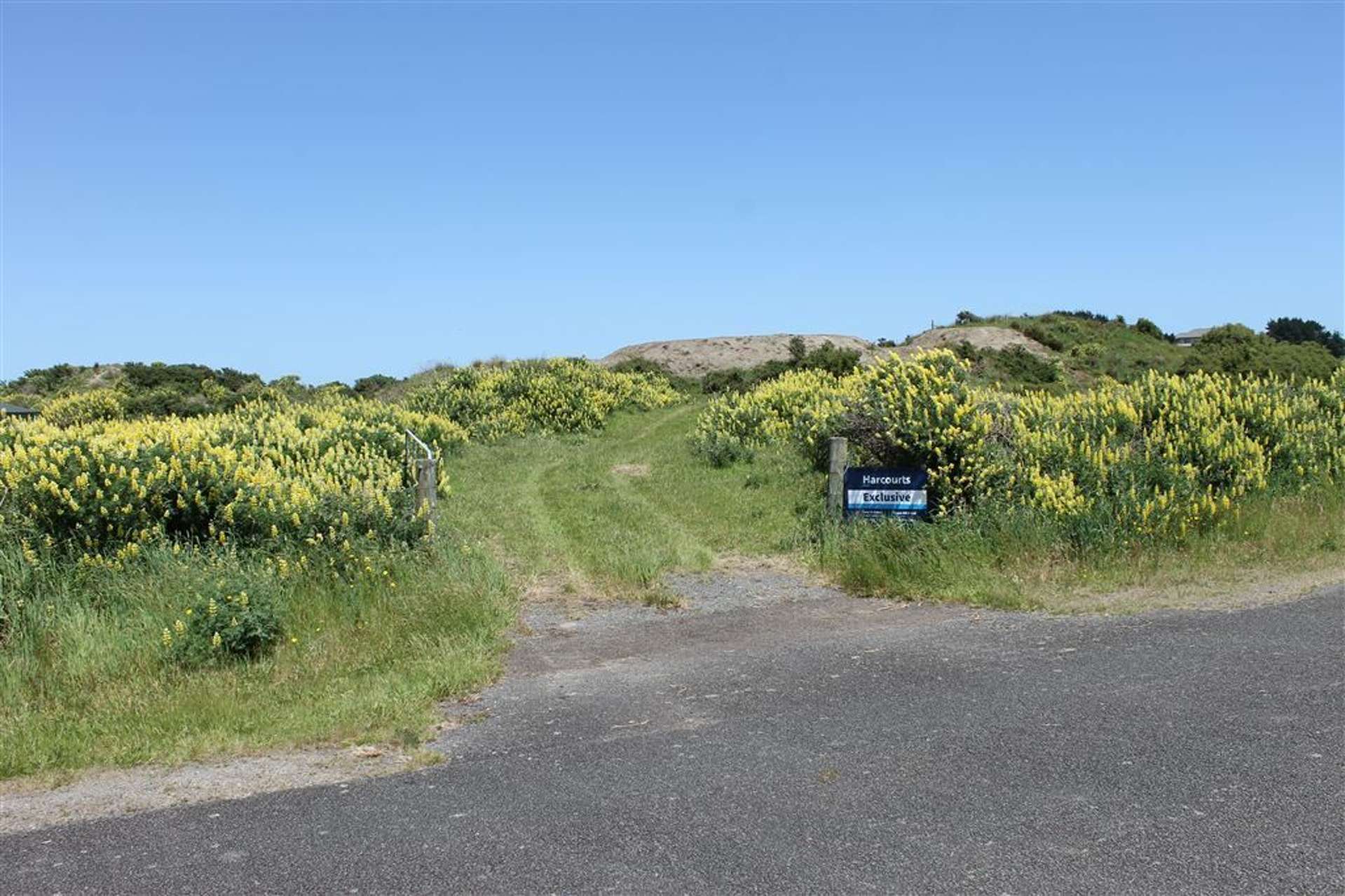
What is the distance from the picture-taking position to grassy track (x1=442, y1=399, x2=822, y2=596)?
403 inches

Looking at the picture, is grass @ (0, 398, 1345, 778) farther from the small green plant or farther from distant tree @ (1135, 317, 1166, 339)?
distant tree @ (1135, 317, 1166, 339)

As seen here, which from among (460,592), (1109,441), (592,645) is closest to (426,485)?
(460,592)

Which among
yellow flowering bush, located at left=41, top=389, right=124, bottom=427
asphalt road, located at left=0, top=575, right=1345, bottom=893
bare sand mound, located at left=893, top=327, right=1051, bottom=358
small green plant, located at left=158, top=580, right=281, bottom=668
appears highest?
bare sand mound, located at left=893, top=327, right=1051, bottom=358

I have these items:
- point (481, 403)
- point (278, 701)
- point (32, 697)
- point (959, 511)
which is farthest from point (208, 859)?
point (481, 403)

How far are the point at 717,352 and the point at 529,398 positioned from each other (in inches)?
676

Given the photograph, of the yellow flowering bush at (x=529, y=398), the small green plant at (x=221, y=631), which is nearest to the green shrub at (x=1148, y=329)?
the yellow flowering bush at (x=529, y=398)

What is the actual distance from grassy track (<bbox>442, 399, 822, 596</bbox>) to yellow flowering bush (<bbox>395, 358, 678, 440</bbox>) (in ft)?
12.7

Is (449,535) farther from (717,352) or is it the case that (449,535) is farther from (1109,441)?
(717,352)

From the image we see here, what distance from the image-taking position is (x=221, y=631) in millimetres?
7027

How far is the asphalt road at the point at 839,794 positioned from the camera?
12.8 ft

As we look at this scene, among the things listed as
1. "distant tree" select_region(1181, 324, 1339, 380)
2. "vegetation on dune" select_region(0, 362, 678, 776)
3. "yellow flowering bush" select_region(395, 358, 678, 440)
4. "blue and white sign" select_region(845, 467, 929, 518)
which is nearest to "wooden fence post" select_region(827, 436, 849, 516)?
"blue and white sign" select_region(845, 467, 929, 518)

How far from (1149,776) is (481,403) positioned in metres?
22.1

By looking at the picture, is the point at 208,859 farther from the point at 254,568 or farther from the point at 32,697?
the point at 254,568

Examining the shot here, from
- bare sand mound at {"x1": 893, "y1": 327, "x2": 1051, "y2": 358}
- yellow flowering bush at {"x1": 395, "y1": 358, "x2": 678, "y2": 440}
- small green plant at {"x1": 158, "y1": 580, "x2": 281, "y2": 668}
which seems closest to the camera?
small green plant at {"x1": 158, "y1": 580, "x2": 281, "y2": 668}
